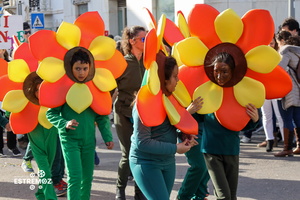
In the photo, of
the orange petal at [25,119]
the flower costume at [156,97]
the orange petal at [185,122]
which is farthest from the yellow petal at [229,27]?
the orange petal at [25,119]

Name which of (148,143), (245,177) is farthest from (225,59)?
(245,177)

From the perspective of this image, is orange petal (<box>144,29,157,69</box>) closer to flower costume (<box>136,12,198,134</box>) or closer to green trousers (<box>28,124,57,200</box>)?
flower costume (<box>136,12,198,134</box>)

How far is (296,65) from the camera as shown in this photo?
8.84 metres

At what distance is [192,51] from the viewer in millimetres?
5082

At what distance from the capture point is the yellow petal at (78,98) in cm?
569

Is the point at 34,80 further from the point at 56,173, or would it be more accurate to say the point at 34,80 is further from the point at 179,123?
the point at 179,123

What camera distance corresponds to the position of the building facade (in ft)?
61.3

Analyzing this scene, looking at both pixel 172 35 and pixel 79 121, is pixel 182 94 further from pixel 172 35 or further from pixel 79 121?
pixel 79 121

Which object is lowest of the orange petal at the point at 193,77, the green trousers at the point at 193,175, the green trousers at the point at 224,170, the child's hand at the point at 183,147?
the green trousers at the point at 193,175

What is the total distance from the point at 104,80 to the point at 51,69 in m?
0.56

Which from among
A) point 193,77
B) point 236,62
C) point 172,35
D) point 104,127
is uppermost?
point 172,35

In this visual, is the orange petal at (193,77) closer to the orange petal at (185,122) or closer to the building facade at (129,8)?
the orange petal at (185,122)

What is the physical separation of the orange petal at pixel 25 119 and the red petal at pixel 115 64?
856 mm

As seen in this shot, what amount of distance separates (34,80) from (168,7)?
51.6 ft
